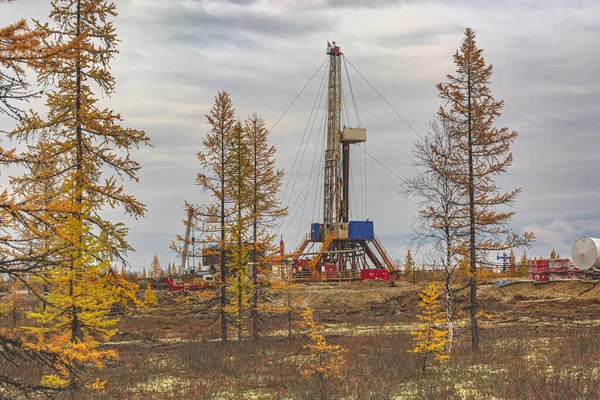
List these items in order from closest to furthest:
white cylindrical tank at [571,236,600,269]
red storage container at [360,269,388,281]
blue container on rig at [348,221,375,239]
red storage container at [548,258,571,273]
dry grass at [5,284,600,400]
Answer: dry grass at [5,284,600,400]
white cylindrical tank at [571,236,600,269]
red storage container at [548,258,571,273]
red storage container at [360,269,388,281]
blue container on rig at [348,221,375,239]

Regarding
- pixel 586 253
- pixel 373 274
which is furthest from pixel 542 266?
pixel 373 274

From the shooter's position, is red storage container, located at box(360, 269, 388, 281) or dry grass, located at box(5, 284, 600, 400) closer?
dry grass, located at box(5, 284, 600, 400)

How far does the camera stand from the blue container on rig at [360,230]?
211 feet

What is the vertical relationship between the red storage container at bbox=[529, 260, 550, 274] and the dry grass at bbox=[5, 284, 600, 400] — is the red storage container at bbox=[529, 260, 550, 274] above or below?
above

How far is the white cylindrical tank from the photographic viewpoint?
147 ft

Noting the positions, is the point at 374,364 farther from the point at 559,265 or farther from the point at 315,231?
the point at 315,231

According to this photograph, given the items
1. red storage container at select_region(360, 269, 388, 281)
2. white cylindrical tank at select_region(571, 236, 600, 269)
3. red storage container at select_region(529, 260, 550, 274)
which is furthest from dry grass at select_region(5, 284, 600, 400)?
red storage container at select_region(360, 269, 388, 281)

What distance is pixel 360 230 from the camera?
64.6 metres

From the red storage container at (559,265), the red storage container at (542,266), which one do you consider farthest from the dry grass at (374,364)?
the red storage container at (542,266)

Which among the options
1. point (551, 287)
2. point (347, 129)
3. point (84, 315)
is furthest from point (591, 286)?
point (84, 315)

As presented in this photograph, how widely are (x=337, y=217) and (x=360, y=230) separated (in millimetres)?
2783

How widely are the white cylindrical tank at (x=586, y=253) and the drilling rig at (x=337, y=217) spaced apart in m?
21.1

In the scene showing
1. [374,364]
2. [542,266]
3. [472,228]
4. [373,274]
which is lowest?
[374,364]

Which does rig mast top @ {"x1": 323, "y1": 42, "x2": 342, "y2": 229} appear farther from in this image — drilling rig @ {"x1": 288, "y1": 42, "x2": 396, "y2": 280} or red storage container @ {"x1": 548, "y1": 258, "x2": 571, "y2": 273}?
red storage container @ {"x1": 548, "y1": 258, "x2": 571, "y2": 273}
